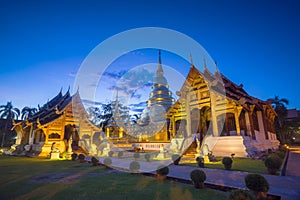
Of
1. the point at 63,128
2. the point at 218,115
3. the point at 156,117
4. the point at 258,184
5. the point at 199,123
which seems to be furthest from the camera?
the point at 156,117

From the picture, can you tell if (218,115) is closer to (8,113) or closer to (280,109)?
(280,109)

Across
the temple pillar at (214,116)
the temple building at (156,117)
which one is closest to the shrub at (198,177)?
the temple pillar at (214,116)

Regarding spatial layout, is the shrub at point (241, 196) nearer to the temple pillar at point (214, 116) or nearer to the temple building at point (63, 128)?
the temple pillar at point (214, 116)

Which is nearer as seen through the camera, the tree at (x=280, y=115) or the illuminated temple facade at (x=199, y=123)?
the illuminated temple facade at (x=199, y=123)

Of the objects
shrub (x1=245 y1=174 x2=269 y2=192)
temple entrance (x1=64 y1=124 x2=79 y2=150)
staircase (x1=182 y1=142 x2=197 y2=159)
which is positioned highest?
temple entrance (x1=64 y1=124 x2=79 y2=150)

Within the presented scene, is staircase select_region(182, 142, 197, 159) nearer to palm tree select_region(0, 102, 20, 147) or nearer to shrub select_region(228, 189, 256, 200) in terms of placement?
shrub select_region(228, 189, 256, 200)

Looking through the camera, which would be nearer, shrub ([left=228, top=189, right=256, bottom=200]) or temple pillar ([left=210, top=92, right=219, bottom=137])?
shrub ([left=228, top=189, right=256, bottom=200])

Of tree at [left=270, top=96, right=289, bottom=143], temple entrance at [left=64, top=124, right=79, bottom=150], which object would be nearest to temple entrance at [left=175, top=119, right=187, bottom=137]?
temple entrance at [left=64, top=124, right=79, bottom=150]

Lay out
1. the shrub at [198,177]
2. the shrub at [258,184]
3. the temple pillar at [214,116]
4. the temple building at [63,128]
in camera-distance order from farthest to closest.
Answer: the temple building at [63,128]
the temple pillar at [214,116]
the shrub at [198,177]
the shrub at [258,184]

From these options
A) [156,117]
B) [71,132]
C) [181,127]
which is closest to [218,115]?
[181,127]

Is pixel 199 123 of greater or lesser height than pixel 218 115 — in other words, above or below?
below

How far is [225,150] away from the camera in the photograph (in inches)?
482

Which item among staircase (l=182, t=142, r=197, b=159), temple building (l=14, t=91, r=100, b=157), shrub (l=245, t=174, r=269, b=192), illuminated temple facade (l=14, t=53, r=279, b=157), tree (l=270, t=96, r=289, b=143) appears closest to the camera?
shrub (l=245, t=174, r=269, b=192)

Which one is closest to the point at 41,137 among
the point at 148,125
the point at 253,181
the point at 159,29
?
the point at 148,125
